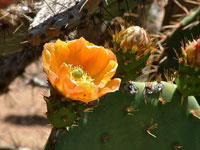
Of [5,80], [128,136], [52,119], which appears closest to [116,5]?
[128,136]

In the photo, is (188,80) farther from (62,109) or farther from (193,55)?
(62,109)

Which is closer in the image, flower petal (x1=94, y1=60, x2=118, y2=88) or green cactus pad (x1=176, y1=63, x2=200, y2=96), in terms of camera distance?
flower petal (x1=94, y1=60, x2=118, y2=88)

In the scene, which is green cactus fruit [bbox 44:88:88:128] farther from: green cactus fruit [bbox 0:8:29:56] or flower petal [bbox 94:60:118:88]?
green cactus fruit [bbox 0:8:29:56]

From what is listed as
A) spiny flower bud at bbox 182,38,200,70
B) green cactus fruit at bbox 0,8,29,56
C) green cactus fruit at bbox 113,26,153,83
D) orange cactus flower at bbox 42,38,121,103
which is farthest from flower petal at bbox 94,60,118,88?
green cactus fruit at bbox 0,8,29,56

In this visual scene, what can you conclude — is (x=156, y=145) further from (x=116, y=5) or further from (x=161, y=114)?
(x=116, y=5)

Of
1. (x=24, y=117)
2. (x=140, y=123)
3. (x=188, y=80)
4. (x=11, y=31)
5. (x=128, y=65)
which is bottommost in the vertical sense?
(x=24, y=117)

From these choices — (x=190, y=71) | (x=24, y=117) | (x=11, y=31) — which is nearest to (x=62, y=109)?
(x=190, y=71)

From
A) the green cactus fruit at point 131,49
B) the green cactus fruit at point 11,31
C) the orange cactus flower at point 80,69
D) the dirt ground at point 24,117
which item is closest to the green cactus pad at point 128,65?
the green cactus fruit at point 131,49
